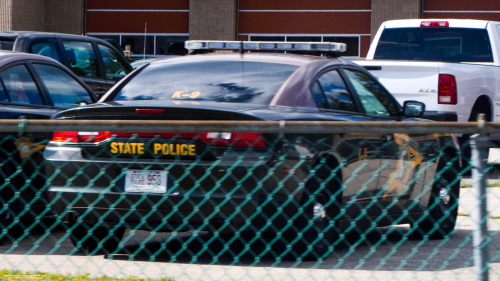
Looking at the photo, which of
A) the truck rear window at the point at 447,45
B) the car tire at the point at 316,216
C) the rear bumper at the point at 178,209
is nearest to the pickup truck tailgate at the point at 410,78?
the truck rear window at the point at 447,45

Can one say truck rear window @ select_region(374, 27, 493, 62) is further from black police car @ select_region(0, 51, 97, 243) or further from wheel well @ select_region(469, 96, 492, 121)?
black police car @ select_region(0, 51, 97, 243)

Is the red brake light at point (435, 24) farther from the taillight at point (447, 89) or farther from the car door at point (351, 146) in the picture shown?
the car door at point (351, 146)

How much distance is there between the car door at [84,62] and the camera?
10500mm

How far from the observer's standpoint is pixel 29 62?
6750mm

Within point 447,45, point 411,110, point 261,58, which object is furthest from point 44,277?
point 447,45

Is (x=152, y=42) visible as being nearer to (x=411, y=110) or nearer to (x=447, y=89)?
(x=447, y=89)

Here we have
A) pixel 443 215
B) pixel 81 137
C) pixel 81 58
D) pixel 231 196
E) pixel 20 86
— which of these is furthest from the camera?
pixel 81 58

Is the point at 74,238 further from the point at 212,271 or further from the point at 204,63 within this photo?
the point at 204,63

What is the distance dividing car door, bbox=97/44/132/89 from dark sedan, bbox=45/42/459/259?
5.23 m

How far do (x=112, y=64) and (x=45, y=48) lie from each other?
1358mm

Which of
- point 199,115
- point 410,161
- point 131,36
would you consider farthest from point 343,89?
point 131,36

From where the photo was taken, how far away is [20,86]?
651 centimetres

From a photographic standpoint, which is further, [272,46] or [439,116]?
[439,116]

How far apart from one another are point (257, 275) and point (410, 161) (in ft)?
4.71
